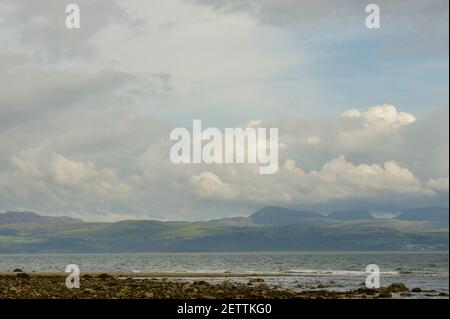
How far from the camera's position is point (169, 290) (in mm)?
57719

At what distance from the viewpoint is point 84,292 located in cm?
5128
